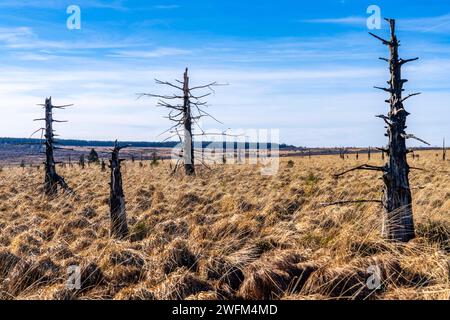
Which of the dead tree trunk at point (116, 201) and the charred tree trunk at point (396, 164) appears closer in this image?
the charred tree trunk at point (396, 164)

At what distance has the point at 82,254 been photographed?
7.14 metres

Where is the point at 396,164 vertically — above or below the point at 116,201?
above

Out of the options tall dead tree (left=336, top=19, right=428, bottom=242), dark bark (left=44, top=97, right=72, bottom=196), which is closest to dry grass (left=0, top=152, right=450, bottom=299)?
tall dead tree (left=336, top=19, right=428, bottom=242)

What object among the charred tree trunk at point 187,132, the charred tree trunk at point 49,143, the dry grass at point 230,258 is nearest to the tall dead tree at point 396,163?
the dry grass at point 230,258

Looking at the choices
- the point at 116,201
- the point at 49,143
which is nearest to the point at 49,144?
the point at 49,143

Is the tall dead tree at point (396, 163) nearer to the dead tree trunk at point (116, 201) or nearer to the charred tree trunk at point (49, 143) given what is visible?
the dead tree trunk at point (116, 201)

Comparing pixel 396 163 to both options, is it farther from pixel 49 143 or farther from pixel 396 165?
pixel 49 143

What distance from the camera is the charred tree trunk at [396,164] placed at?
6754mm

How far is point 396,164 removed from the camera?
680cm

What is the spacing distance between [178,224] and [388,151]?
167 inches

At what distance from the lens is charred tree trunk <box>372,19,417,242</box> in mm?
6754

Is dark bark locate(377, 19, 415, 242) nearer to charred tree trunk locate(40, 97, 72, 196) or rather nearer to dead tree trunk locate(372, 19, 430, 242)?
dead tree trunk locate(372, 19, 430, 242)

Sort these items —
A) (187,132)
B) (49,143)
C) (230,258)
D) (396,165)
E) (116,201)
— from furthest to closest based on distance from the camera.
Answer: (187,132)
(49,143)
(116,201)
(396,165)
(230,258)

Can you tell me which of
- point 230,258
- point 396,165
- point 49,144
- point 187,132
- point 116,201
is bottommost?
point 230,258
